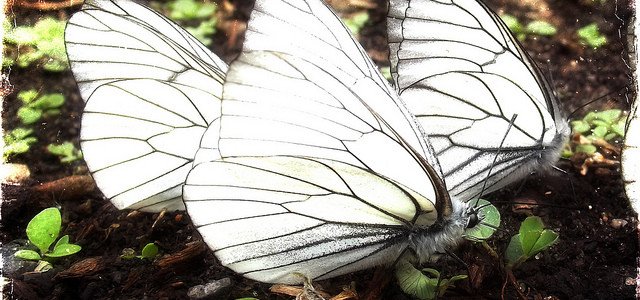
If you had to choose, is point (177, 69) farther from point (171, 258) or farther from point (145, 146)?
point (171, 258)

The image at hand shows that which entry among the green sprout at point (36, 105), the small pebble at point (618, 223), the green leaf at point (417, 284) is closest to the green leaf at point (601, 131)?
the small pebble at point (618, 223)

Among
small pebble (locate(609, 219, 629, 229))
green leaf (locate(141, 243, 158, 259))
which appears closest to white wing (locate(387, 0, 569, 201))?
small pebble (locate(609, 219, 629, 229))

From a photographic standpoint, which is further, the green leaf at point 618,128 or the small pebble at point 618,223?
the green leaf at point 618,128

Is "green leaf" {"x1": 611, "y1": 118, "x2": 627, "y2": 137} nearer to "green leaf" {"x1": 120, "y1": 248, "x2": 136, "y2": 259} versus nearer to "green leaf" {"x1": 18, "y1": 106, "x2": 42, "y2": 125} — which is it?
"green leaf" {"x1": 120, "y1": 248, "x2": 136, "y2": 259}

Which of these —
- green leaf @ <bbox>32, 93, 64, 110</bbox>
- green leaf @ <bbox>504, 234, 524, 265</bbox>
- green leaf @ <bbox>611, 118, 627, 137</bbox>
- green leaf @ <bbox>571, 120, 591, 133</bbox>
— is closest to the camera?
green leaf @ <bbox>504, 234, 524, 265</bbox>

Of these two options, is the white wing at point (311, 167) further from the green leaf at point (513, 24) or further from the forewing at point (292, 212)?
the green leaf at point (513, 24)

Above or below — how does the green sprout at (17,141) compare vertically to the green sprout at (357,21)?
below

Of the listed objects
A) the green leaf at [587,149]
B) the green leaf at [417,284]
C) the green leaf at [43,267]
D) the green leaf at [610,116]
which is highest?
the green leaf at [610,116]
